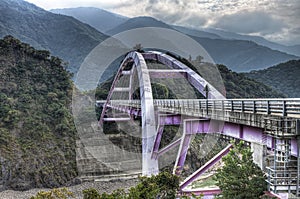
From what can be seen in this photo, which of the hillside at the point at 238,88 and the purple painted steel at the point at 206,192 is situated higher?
the hillside at the point at 238,88

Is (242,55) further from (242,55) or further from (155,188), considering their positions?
(155,188)

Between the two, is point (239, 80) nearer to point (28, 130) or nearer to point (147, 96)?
point (28, 130)

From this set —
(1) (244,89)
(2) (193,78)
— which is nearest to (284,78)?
(1) (244,89)

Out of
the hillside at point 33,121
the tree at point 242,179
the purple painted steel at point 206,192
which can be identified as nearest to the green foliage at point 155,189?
the purple painted steel at point 206,192

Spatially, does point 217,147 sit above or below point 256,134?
below

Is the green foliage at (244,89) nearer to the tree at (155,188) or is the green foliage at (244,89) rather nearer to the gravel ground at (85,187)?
the gravel ground at (85,187)

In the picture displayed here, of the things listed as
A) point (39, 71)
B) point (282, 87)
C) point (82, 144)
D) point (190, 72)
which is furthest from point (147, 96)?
point (282, 87)
